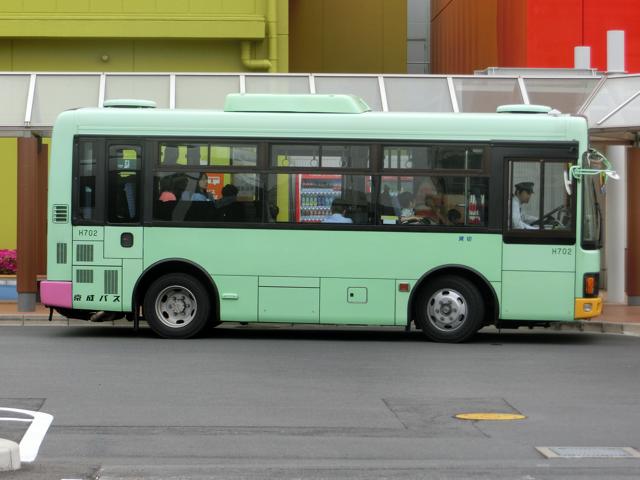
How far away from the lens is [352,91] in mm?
22250

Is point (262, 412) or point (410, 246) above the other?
point (410, 246)

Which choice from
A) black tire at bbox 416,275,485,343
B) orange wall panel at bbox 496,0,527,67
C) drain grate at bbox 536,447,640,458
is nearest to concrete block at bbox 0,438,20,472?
drain grate at bbox 536,447,640,458

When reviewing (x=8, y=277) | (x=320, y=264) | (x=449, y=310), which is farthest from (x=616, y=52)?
(x=8, y=277)

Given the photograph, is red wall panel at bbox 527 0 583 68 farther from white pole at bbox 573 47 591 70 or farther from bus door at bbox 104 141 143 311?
bus door at bbox 104 141 143 311

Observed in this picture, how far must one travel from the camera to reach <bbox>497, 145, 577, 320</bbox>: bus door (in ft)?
55.6

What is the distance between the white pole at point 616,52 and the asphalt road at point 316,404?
9781 mm

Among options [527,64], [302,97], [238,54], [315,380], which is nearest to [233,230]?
[302,97]

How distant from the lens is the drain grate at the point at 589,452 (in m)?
8.93

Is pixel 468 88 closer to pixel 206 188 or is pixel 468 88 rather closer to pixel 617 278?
pixel 617 278

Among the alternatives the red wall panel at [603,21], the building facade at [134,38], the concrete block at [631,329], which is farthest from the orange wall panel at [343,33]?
the concrete block at [631,329]

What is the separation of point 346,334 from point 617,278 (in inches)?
284

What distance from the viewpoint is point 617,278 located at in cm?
2427

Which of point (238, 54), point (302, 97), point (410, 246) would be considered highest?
point (238, 54)

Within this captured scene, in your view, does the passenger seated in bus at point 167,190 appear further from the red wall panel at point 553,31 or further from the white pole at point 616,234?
the red wall panel at point 553,31
